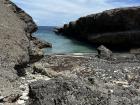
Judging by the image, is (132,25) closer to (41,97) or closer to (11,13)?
(11,13)

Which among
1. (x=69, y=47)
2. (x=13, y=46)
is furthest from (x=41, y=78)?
(x=69, y=47)

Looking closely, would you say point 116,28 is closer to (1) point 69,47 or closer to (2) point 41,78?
(1) point 69,47

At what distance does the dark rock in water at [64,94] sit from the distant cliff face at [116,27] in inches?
1650

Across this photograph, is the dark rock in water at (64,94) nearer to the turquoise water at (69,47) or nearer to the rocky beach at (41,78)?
the rocky beach at (41,78)

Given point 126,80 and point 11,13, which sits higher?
point 11,13

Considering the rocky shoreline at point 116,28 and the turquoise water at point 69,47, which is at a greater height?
the rocky shoreline at point 116,28

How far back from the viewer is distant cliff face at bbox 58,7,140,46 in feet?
160

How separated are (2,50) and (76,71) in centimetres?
980

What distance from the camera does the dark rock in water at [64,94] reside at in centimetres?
596

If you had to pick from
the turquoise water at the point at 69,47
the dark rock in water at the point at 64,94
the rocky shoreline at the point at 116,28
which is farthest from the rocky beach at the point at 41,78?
the rocky shoreline at the point at 116,28

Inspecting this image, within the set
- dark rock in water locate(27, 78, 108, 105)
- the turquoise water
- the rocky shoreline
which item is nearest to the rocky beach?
dark rock in water locate(27, 78, 108, 105)

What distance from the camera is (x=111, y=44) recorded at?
51281 mm


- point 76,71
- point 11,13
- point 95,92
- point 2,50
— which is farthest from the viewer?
point 76,71

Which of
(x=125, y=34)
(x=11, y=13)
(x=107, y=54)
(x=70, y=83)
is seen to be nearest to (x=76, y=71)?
(x=11, y=13)
